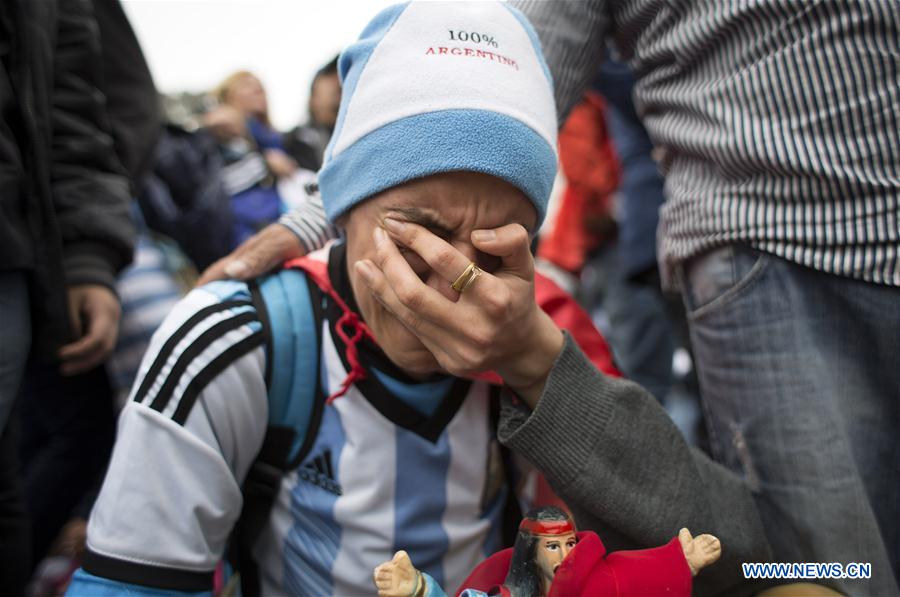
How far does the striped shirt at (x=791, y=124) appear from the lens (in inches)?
42.3

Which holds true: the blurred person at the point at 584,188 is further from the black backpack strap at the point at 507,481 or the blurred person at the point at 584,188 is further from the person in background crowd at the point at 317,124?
the black backpack strap at the point at 507,481

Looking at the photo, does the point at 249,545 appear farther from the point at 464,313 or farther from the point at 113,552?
the point at 464,313

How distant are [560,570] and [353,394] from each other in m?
0.56

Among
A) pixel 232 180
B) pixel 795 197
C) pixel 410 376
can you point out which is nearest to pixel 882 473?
pixel 795 197

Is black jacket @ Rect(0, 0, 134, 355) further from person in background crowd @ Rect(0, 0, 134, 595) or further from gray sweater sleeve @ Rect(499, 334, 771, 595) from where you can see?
gray sweater sleeve @ Rect(499, 334, 771, 595)

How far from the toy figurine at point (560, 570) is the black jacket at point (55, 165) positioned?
1.05 metres

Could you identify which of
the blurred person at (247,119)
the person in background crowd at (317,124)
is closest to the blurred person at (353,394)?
the person in background crowd at (317,124)

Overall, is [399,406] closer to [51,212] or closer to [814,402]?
[814,402]

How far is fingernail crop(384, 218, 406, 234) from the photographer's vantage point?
888mm

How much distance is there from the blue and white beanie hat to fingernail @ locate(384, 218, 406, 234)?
0.18 ft

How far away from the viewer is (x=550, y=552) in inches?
26.8

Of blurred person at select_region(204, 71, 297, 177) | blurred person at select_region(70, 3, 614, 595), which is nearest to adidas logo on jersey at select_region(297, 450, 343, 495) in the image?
blurred person at select_region(70, 3, 614, 595)

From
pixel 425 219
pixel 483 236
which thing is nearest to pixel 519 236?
pixel 483 236

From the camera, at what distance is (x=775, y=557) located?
115cm
